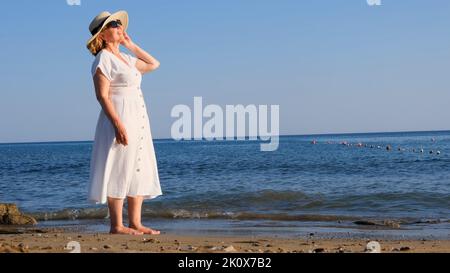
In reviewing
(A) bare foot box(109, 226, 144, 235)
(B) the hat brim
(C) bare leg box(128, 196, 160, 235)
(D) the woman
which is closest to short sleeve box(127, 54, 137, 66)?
(D) the woman

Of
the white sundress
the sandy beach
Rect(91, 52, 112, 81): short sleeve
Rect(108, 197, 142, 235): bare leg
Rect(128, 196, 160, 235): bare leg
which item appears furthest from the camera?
Rect(128, 196, 160, 235): bare leg

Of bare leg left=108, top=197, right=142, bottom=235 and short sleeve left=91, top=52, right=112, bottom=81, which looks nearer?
short sleeve left=91, top=52, right=112, bottom=81

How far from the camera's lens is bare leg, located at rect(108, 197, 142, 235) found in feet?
19.6

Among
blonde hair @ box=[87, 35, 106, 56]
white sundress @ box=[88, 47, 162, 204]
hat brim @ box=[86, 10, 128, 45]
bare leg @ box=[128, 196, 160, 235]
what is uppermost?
hat brim @ box=[86, 10, 128, 45]

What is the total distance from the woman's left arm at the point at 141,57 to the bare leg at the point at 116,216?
1.34 meters

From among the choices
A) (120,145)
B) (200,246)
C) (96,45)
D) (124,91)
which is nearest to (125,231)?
(200,246)

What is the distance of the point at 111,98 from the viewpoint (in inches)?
228

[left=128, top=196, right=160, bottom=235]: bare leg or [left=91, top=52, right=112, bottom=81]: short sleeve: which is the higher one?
[left=91, top=52, right=112, bottom=81]: short sleeve

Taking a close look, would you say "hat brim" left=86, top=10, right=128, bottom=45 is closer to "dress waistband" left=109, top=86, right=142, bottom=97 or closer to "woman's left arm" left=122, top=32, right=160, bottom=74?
"woman's left arm" left=122, top=32, right=160, bottom=74

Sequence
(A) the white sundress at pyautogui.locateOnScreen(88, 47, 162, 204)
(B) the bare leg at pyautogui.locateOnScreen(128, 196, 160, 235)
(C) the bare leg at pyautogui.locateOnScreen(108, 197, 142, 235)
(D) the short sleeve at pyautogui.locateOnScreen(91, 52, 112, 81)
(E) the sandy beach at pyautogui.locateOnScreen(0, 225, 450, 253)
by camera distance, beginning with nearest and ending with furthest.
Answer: (E) the sandy beach at pyautogui.locateOnScreen(0, 225, 450, 253), (D) the short sleeve at pyautogui.locateOnScreen(91, 52, 112, 81), (A) the white sundress at pyautogui.locateOnScreen(88, 47, 162, 204), (C) the bare leg at pyautogui.locateOnScreen(108, 197, 142, 235), (B) the bare leg at pyautogui.locateOnScreen(128, 196, 160, 235)

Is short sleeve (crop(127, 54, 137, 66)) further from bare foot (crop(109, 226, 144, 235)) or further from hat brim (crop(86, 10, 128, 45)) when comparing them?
bare foot (crop(109, 226, 144, 235))

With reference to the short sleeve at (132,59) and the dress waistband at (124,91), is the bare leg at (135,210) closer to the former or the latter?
the dress waistband at (124,91)

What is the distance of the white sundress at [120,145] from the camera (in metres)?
5.75

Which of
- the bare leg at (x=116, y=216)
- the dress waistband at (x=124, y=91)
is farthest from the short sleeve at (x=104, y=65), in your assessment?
the bare leg at (x=116, y=216)
